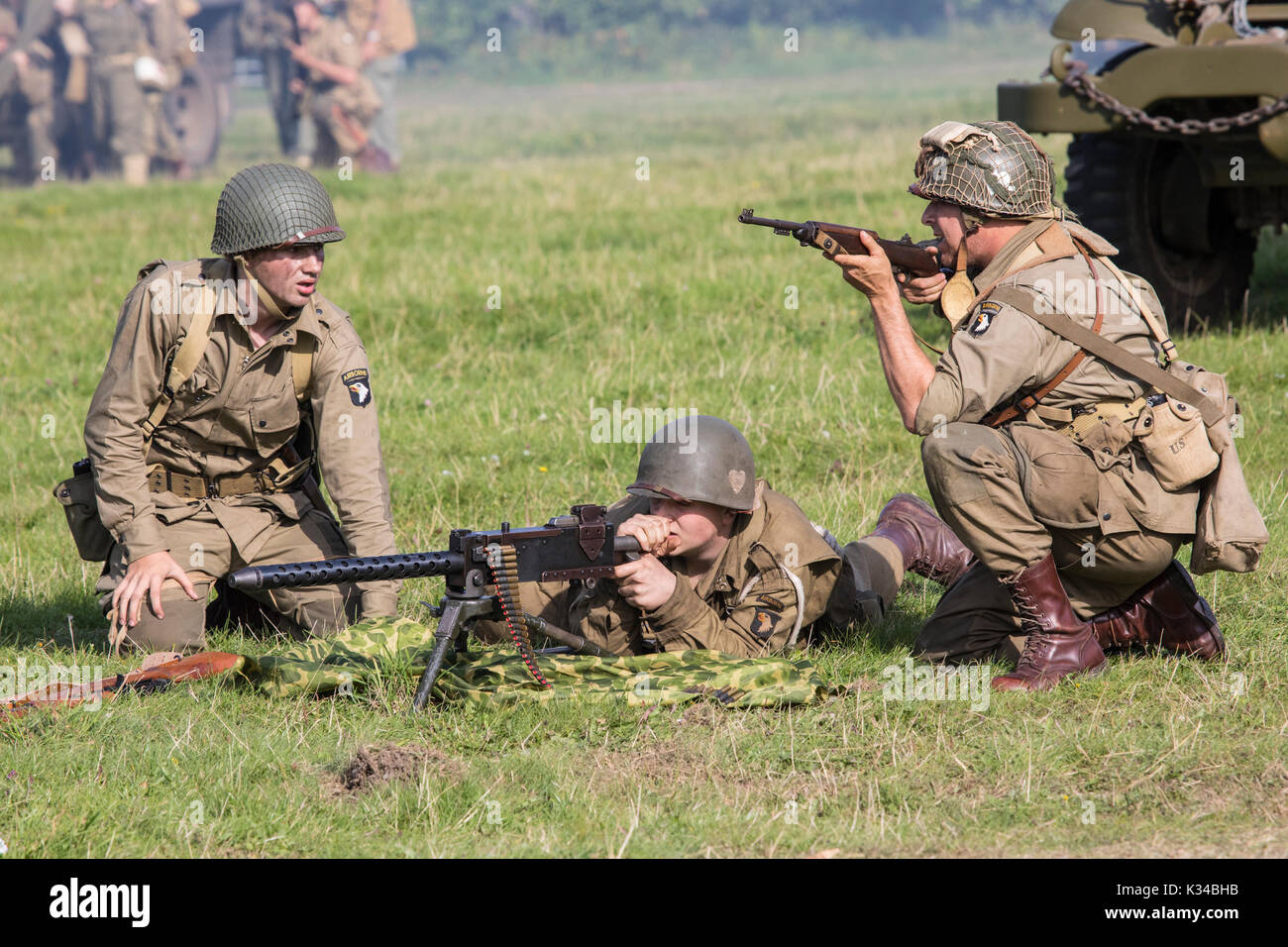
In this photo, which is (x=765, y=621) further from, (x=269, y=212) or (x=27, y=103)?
(x=27, y=103)

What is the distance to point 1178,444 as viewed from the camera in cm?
496

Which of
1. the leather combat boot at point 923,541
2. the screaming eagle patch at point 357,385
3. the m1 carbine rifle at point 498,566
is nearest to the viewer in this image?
the m1 carbine rifle at point 498,566

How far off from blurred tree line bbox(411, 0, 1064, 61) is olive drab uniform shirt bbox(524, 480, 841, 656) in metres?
63.2

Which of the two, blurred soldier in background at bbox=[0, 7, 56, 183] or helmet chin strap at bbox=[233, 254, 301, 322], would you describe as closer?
helmet chin strap at bbox=[233, 254, 301, 322]

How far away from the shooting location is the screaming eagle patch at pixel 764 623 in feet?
18.0

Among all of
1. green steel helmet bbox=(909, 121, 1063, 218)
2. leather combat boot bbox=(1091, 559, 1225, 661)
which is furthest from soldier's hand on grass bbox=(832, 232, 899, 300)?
leather combat boot bbox=(1091, 559, 1225, 661)

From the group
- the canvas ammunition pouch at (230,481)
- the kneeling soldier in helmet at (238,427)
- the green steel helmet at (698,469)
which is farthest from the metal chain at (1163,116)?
the canvas ammunition pouch at (230,481)

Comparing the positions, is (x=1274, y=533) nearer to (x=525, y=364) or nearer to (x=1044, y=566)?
(x=1044, y=566)

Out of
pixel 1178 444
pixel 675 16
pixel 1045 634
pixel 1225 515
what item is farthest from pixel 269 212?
pixel 675 16

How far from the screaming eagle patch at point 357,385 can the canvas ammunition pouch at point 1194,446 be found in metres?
2.38

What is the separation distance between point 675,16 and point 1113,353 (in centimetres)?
6477

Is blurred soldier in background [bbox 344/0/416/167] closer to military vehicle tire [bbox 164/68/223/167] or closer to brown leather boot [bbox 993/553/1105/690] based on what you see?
military vehicle tire [bbox 164/68/223/167]

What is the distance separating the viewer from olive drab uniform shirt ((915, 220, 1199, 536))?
16.1ft

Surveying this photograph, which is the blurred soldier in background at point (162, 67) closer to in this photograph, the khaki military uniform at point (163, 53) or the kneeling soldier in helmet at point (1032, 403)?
the khaki military uniform at point (163, 53)
